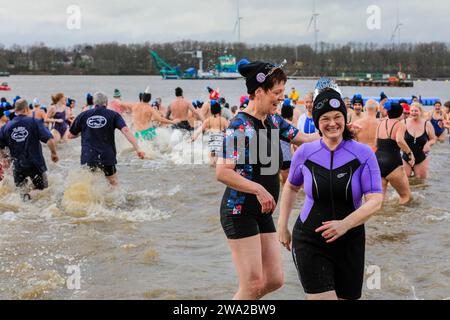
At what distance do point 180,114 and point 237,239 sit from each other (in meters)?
12.2

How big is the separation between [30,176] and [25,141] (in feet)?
1.79

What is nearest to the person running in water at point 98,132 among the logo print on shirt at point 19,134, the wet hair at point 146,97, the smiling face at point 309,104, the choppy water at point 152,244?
the choppy water at point 152,244

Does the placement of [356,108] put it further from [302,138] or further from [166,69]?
[166,69]

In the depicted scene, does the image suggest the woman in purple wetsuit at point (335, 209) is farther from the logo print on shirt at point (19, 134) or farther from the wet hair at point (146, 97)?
the wet hair at point (146, 97)

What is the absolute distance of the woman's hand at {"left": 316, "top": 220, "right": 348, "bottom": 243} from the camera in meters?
3.39

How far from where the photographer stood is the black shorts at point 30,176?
8.58 metres

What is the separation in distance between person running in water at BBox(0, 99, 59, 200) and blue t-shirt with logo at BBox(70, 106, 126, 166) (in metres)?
0.47

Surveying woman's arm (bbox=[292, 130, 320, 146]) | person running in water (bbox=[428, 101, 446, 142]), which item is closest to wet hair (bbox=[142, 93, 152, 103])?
person running in water (bbox=[428, 101, 446, 142])

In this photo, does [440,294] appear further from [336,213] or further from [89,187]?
[89,187]

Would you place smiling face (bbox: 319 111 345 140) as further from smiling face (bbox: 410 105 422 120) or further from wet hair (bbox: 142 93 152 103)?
wet hair (bbox: 142 93 152 103)

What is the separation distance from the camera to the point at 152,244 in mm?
7156

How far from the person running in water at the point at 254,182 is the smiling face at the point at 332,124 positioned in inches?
19.3

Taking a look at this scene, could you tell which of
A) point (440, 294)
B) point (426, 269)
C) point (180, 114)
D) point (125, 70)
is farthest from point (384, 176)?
point (125, 70)
